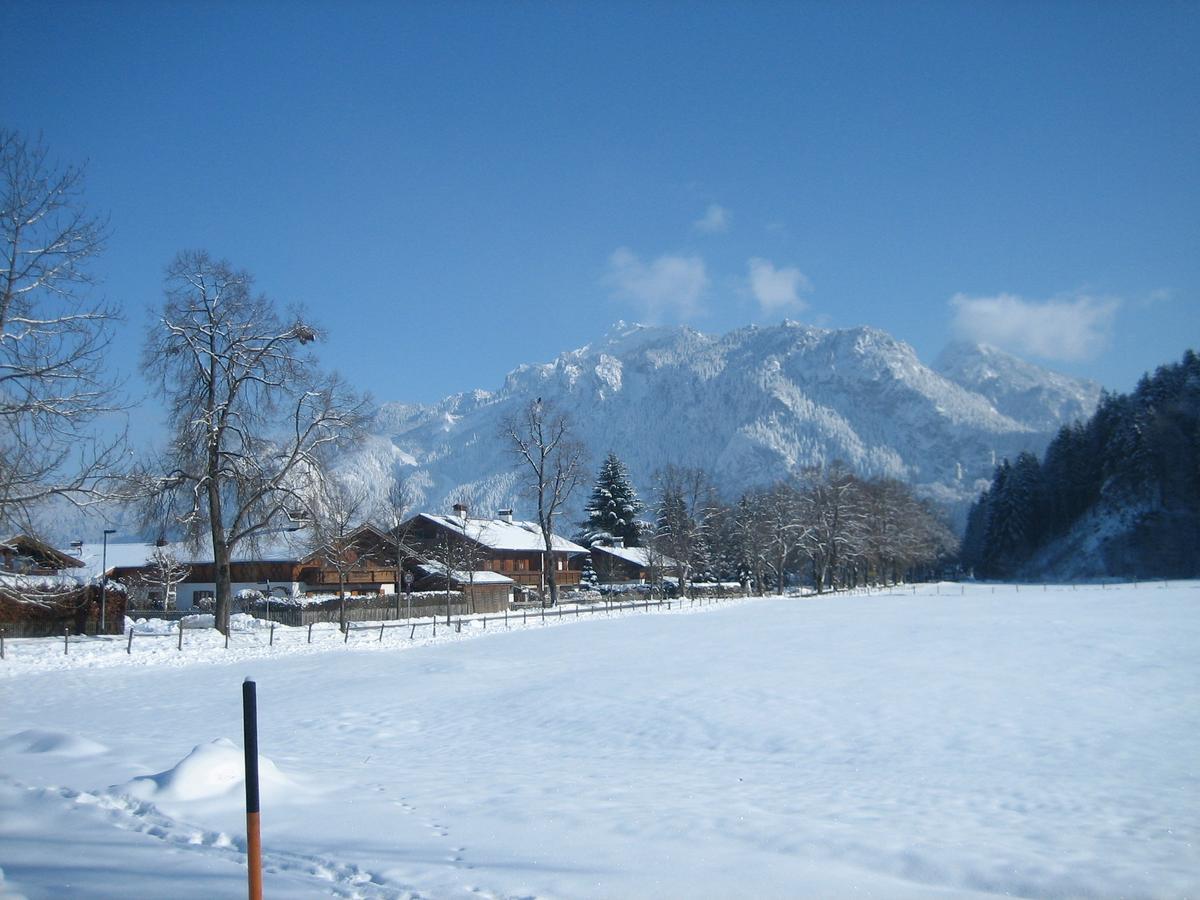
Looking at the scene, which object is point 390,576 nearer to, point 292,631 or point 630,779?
point 292,631

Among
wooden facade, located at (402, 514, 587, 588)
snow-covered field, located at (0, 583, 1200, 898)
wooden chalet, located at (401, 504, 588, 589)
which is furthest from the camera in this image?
wooden facade, located at (402, 514, 587, 588)

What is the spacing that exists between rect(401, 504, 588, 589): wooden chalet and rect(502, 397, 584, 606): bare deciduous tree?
871 centimetres

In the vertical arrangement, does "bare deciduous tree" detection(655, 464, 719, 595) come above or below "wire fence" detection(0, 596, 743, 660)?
above

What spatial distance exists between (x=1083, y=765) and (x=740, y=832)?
624cm

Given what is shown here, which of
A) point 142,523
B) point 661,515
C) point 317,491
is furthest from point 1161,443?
point 142,523

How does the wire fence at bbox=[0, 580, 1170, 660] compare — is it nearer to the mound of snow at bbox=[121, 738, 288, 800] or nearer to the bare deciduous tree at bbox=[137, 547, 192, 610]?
the bare deciduous tree at bbox=[137, 547, 192, 610]

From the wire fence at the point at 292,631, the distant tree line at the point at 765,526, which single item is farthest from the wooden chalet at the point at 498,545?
the wire fence at the point at 292,631

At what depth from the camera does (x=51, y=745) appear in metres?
11.2

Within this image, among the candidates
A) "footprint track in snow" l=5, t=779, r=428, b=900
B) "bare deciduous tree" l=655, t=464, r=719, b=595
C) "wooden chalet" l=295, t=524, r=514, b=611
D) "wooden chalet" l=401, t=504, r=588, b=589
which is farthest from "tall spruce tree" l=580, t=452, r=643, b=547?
"footprint track in snow" l=5, t=779, r=428, b=900

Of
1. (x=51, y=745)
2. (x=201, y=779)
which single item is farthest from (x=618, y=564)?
(x=201, y=779)

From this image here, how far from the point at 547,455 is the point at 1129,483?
72.2 metres

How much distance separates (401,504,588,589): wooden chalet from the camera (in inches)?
2842

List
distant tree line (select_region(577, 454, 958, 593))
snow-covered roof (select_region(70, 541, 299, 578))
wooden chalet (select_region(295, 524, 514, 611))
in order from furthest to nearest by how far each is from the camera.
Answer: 1. distant tree line (select_region(577, 454, 958, 593))
2. snow-covered roof (select_region(70, 541, 299, 578))
3. wooden chalet (select_region(295, 524, 514, 611))

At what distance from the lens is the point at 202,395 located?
3459 centimetres
